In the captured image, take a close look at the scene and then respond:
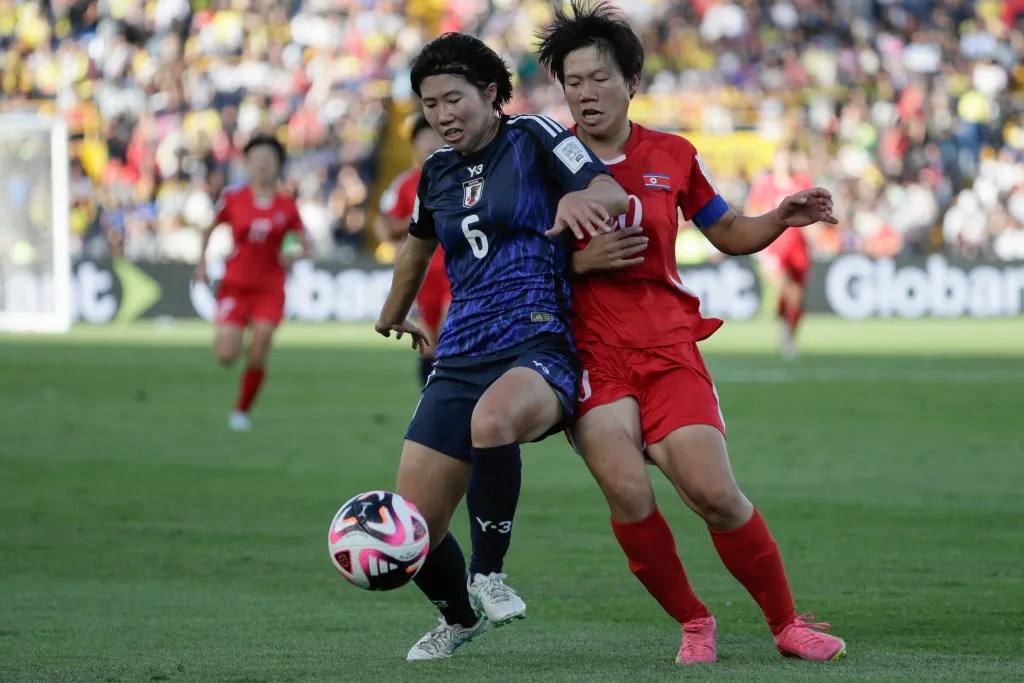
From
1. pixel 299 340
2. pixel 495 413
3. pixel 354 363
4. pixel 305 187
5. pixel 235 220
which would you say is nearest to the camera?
pixel 495 413

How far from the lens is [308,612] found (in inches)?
253

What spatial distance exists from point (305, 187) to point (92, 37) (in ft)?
18.5

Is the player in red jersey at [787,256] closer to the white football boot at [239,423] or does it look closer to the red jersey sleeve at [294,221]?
the red jersey sleeve at [294,221]

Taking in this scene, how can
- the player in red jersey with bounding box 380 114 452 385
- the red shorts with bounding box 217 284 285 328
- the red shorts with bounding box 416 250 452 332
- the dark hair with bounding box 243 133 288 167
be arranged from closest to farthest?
1. the player in red jersey with bounding box 380 114 452 385
2. the red shorts with bounding box 416 250 452 332
3. the dark hair with bounding box 243 133 288 167
4. the red shorts with bounding box 217 284 285 328

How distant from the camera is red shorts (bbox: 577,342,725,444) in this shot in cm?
533

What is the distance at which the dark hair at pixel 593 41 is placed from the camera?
553 centimetres

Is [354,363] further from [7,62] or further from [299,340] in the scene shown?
[7,62]

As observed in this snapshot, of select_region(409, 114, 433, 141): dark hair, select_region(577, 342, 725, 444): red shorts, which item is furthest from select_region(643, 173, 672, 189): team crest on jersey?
select_region(409, 114, 433, 141): dark hair

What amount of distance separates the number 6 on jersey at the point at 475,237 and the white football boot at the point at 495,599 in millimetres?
1009

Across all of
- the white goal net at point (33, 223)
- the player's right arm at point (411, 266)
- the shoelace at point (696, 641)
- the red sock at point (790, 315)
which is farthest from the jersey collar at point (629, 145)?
the white goal net at point (33, 223)

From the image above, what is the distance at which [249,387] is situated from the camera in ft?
45.4

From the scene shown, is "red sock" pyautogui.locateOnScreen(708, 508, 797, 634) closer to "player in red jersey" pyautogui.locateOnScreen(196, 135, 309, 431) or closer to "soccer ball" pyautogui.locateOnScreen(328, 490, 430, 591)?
"soccer ball" pyautogui.locateOnScreen(328, 490, 430, 591)

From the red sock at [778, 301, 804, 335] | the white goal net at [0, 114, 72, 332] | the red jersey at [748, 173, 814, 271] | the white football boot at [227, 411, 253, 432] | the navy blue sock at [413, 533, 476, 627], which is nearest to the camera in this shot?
the navy blue sock at [413, 533, 476, 627]

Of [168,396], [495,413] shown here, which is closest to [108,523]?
[495,413]
